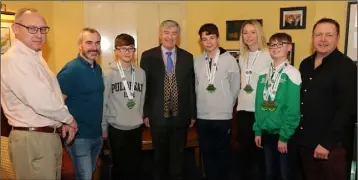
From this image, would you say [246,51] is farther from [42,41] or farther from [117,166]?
[42,41]

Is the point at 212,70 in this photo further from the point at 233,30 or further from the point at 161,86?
the point at 233,30

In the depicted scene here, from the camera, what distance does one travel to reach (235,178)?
12.1 feet

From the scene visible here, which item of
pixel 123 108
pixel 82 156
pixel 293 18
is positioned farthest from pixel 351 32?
pixel 82 156

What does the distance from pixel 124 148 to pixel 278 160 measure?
4.29ft

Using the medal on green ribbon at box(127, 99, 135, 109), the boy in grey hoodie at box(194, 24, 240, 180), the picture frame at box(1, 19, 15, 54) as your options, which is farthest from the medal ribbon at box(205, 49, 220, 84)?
the picture frame at box(1, 19, 15, 54)

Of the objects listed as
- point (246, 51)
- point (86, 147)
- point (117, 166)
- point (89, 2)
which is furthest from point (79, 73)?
point (89, 2)

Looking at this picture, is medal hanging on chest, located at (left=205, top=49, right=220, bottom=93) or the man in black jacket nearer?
the man in black jacket

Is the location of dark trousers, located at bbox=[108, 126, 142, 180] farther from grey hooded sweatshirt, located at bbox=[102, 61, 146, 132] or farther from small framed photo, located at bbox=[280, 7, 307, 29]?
small framed photo, located at bbox=[280, 7, 307, 29]

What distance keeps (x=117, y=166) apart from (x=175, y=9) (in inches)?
128

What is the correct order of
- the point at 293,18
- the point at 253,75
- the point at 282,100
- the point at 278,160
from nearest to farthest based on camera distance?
the point at 282,100 < the point at 278,160 < the point at 253,75 < the point at 293,18

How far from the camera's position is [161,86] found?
3.02 metres

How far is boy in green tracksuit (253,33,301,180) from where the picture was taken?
2.53m

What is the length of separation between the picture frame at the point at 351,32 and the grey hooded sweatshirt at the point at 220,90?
76.6 inches

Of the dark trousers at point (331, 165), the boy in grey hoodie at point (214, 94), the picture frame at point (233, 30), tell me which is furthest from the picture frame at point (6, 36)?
the dark trousers at point (331, 165)
